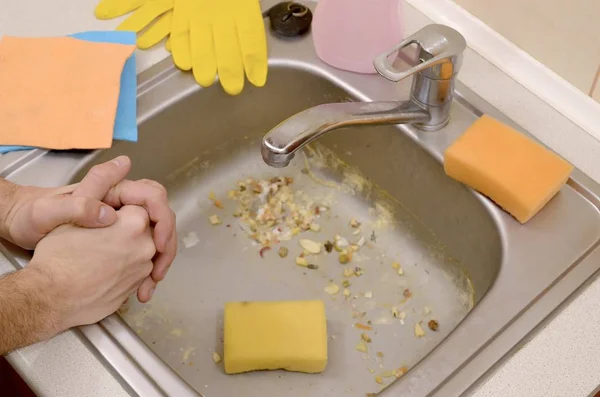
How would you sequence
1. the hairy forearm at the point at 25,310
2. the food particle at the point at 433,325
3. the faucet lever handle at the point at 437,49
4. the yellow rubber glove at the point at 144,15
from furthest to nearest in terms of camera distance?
the yellow rubber glove at the point at 144,15, the food particle at the point at 433,325, the faucet lever handle at the point at 437,49, the hairy forearm at the point at 25,310

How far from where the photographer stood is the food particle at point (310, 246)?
92 cm

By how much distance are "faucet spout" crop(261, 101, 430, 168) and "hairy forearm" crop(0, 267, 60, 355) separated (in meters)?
0.25

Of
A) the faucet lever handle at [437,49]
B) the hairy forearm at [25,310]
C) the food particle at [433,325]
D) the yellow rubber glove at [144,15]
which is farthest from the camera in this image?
the yellow rubber glove at [144,15]

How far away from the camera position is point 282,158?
67cm

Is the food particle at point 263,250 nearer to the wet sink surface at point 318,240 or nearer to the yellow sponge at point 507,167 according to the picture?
the wet sink surface at point 318,240

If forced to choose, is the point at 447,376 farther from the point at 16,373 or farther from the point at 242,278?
the point at 16,373

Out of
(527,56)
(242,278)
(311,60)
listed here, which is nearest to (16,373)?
(242,278)

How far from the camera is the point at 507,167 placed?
777mm

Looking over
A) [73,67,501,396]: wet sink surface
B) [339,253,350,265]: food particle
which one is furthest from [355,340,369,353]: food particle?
[339,253,350,265]: food particle

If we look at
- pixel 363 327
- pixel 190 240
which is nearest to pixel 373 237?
pixel 363 327

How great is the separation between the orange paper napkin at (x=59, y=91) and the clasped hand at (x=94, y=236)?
9cm

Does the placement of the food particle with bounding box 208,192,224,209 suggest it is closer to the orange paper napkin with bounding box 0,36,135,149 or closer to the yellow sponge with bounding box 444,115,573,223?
the orange paper napkin with bounding box 0,36,135,149

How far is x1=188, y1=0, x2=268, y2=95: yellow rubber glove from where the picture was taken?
2.98 feet

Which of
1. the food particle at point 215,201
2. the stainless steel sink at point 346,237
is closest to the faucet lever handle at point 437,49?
the stainless steel sink at point 346,237
